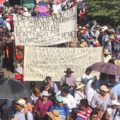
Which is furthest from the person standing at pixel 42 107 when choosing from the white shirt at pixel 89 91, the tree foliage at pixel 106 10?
the tree foliage at pixel 106 10

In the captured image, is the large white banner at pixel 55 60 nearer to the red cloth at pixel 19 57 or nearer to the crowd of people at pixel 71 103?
the red cloth at pixel 19 57

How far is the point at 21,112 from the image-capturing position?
1273cm

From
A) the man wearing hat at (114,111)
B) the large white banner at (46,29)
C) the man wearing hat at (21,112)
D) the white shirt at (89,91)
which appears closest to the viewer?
the man wearing hat at (21,112)

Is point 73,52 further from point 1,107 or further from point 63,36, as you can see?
point 1,107

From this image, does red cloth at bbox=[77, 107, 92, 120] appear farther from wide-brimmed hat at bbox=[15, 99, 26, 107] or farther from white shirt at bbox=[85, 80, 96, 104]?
white shirt at bbox=[85, 80, 96, 104]

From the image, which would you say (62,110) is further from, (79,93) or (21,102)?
(79,93)

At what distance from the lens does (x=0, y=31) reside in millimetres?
25531

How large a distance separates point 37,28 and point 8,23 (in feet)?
27.3

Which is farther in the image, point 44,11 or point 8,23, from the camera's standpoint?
point 44,11

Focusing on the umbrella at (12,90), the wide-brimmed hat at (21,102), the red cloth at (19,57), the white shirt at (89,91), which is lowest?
the red cloth at (19,57)

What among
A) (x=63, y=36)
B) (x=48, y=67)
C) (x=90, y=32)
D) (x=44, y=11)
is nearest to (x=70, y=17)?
(x=63, y=36)

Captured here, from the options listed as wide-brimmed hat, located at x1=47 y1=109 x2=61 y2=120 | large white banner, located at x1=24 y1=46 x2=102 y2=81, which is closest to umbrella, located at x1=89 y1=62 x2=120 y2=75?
large white banner, located at x1=24 y1=46 x2=102 y2=81

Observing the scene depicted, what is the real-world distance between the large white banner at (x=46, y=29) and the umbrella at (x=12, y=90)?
17.4 feet

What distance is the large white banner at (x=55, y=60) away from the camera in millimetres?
19188
